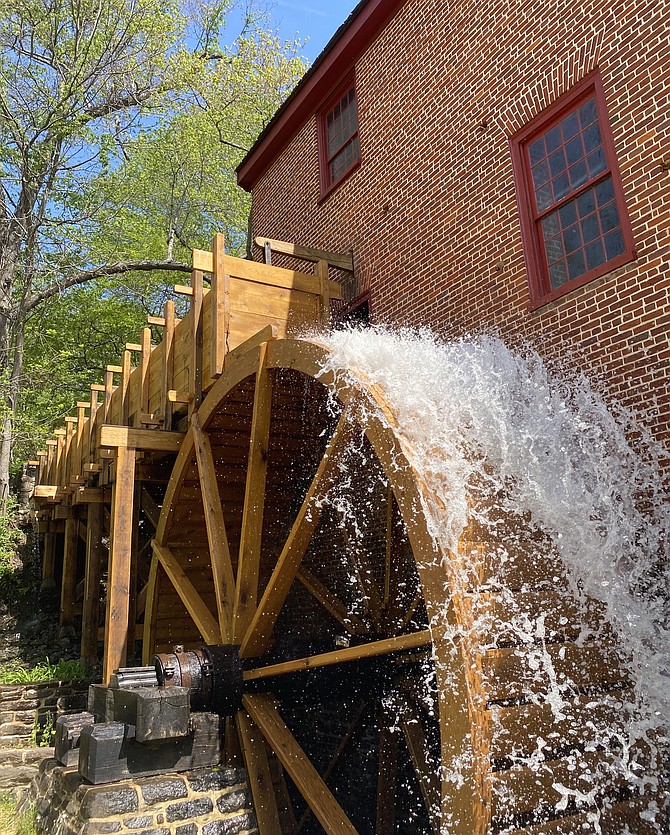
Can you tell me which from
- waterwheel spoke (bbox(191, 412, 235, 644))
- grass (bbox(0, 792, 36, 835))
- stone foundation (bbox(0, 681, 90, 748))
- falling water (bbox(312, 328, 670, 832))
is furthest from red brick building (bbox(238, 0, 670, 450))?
stone foundation (bbox(0, 681, 90, 748))

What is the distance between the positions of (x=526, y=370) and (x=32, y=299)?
44.5 ft

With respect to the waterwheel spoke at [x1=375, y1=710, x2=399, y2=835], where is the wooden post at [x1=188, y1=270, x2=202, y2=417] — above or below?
above

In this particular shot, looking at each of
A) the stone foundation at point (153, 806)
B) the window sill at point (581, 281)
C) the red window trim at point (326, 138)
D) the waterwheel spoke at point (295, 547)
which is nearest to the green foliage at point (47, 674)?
the waterwheel spoke at point (295, 547)

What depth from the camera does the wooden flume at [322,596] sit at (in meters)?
3.38

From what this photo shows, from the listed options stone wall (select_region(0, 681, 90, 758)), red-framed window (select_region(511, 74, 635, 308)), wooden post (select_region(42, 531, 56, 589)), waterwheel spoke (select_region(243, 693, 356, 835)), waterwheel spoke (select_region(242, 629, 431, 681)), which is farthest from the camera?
wooden post (select_region(42, 531, 56, 589))

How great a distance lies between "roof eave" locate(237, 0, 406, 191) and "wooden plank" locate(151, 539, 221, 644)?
5974 mm

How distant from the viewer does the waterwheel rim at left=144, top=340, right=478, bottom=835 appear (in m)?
3.37

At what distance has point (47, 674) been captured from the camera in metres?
9.84

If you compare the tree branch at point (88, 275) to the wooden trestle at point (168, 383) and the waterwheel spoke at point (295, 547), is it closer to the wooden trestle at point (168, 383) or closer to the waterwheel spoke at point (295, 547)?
the wooden trestle at point (168, 383)

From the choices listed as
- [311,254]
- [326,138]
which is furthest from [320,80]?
→ [311,254]

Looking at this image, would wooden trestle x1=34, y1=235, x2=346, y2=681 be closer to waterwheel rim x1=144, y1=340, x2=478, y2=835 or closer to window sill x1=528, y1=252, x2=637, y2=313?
waterwheel rim x1=144, y1=340, x2=478, y2=835

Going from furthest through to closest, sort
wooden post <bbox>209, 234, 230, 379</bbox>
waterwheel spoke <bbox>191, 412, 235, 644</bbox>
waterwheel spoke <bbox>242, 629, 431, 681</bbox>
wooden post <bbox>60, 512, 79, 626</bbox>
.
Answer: wooden post <bbox>60, 512, 79, 626</bbox> < wooden post <bbox>209, 234, 230, 379</bbox> < waterwheel spoke <bbox>191, 412, 235, 644</bbox> < waterwheel spoke <bbox>242, 629, 431, 681</bbox>

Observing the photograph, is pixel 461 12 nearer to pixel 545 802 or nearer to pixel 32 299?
pixel 545 802

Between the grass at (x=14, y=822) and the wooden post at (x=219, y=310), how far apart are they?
3.76 metres
